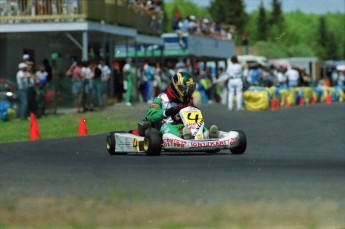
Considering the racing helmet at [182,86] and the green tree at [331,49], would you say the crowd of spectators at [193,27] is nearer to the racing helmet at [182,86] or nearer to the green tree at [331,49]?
the racing helmet at [182,86]

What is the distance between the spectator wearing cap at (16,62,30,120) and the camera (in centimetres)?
2805

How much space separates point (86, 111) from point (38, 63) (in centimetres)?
802

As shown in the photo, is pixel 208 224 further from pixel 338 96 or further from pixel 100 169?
pixel 338 96

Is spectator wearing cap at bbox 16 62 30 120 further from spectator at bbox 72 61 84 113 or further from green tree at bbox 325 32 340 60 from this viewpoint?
green tree at bbox 325 32 340 60

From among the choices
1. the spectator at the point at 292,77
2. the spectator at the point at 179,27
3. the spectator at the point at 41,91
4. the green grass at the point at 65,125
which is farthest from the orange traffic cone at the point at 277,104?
the spectator at the point at 179,27

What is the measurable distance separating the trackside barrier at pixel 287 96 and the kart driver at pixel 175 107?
1696 centimetres

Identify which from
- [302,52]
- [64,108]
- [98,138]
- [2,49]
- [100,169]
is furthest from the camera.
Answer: [302,52]

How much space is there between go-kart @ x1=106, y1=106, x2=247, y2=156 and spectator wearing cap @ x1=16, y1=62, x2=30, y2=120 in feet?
44.2

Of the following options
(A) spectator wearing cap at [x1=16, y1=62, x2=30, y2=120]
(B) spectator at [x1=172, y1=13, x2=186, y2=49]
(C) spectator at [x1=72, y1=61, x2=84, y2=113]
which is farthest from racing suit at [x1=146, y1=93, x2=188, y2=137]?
(B) spectator at [x1=172, y1=13, x2=186, y2=49]

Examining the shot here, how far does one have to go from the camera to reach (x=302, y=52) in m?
102

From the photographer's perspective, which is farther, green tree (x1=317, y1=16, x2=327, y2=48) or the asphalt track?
green tree (x1=317, y1=16, x2=327, y2=48)

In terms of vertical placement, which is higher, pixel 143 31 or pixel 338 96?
pixel 143 31

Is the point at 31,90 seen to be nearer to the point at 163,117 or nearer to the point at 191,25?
the point at 163,117

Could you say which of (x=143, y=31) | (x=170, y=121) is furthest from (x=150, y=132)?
(x=143, y=31)
